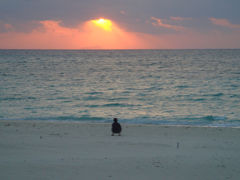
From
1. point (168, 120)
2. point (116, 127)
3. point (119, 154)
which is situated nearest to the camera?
point (119, 154)

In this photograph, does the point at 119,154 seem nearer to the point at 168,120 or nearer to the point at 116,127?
the point at 116,127

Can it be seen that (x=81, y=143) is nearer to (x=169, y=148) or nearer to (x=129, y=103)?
(x=169, y=148)

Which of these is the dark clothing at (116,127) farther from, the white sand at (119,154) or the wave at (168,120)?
the wave at (168,120)

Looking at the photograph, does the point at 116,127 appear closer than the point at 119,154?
No

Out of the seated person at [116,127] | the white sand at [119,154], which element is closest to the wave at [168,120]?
the white sand at [119,154]

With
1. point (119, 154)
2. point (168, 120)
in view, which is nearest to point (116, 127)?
point (119, 154)

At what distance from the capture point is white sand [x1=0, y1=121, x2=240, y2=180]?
709 cm

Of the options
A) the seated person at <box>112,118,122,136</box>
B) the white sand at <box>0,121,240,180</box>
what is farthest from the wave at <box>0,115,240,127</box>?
the seated person at <box>112,118,122,136</box>

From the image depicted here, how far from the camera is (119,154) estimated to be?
8703 millimetres

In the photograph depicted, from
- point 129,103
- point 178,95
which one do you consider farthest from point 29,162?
point 178,95

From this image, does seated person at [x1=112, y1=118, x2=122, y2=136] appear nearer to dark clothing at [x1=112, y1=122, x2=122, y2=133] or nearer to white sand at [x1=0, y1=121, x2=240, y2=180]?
dark clothing at [x1=112, y1=122, x2=122, y2=133]

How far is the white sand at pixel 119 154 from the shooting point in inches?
279

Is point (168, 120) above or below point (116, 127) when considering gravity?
below

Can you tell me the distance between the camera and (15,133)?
12078mm
